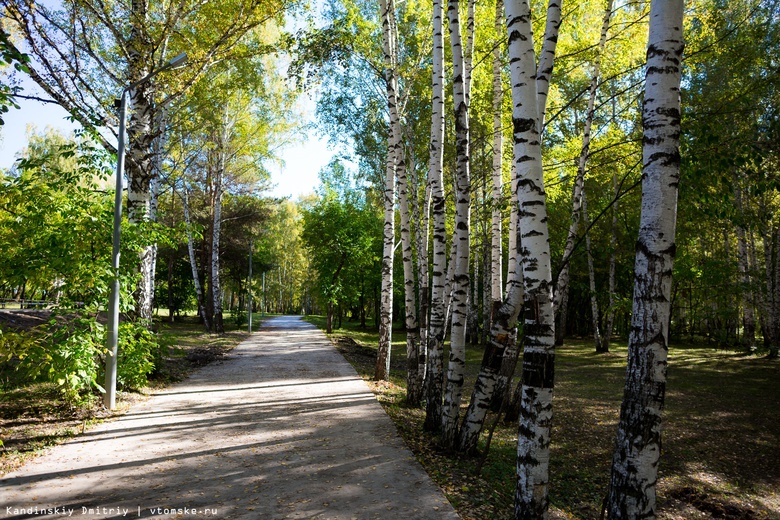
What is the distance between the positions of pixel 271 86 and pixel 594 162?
49.8ft

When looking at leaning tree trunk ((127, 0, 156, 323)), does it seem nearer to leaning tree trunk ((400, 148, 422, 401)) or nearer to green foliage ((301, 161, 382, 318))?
leaning tree trunk ((400, 148, 422, 401))

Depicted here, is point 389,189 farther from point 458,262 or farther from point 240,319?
point 240,319

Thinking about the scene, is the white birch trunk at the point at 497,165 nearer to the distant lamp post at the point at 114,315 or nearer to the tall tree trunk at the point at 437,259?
the tall tree trunk at the point at 437,259

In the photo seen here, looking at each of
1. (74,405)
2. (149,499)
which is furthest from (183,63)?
(149,499)

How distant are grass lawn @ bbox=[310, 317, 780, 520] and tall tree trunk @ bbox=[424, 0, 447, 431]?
0.55 m

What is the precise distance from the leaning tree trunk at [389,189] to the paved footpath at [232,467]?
7.50ft

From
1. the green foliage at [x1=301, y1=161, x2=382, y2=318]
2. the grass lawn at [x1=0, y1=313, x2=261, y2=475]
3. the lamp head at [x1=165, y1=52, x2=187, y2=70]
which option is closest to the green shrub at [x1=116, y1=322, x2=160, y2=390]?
the grass lawn at [x1=0, y1=313, x2=261, y2=475]

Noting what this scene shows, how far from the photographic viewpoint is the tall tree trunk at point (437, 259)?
7.14 metres

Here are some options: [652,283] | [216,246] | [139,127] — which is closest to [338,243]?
[216,246]

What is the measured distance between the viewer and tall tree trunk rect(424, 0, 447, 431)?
714 cm

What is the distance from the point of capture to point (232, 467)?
18.0 ft

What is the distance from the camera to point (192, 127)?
61.5 ft

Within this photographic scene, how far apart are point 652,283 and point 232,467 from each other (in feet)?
15.7

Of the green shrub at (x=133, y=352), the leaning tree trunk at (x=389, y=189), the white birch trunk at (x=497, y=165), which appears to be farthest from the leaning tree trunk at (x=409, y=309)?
the green shrub at (x=133, y=352)
